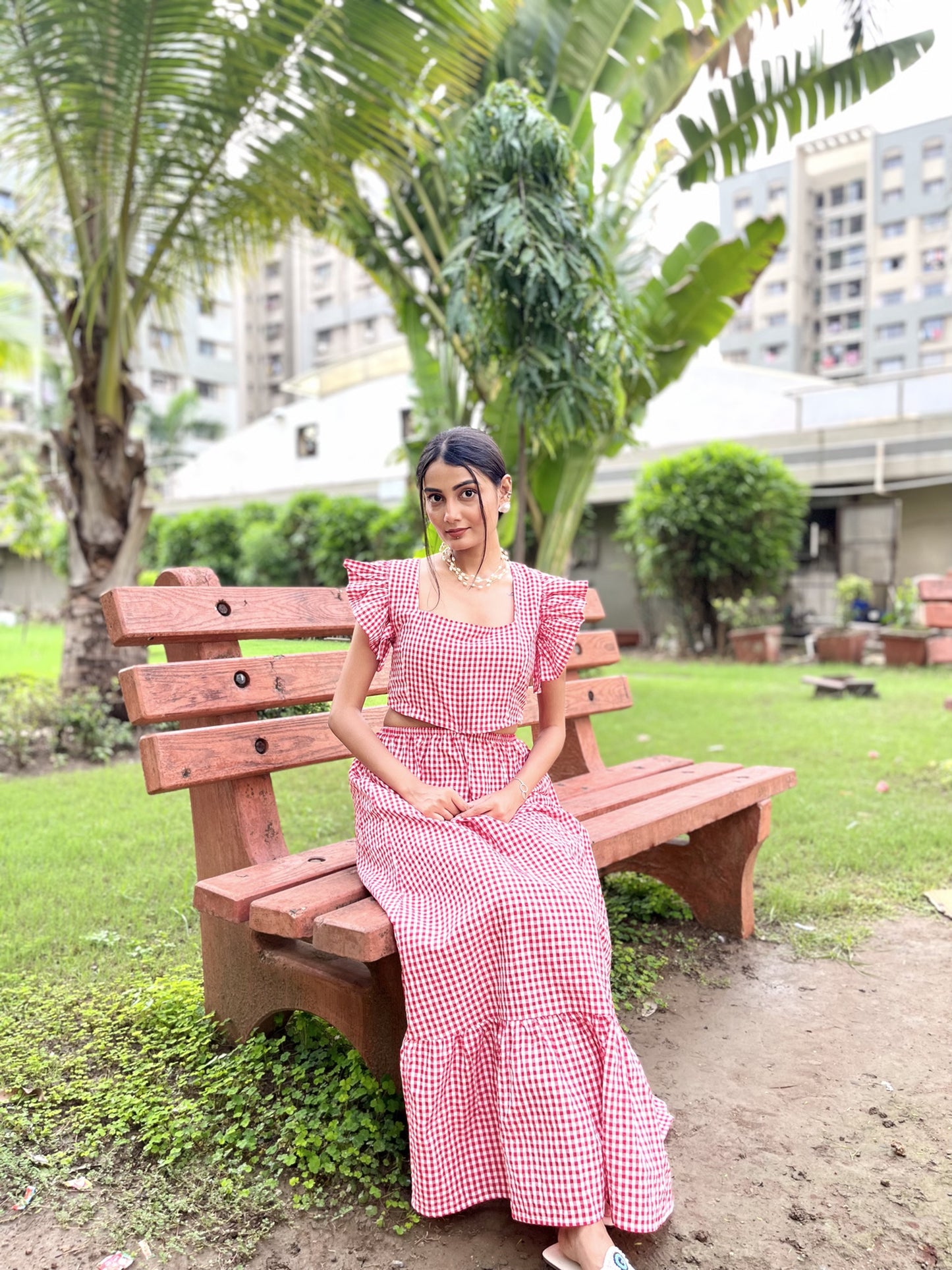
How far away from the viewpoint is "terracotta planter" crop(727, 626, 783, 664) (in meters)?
11.8

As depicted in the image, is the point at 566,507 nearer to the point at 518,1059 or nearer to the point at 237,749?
the point at 237,749

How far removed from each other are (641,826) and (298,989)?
0.97 meters

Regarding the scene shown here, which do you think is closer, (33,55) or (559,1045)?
(559,1045)

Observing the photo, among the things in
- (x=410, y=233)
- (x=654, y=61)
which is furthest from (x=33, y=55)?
(x=654, y=61)

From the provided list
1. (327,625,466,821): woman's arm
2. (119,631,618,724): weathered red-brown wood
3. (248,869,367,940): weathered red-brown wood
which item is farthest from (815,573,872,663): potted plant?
(248,869,367,940): weathered red-brown wood

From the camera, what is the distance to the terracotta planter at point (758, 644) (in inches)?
463

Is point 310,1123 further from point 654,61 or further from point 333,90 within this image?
point 654,61

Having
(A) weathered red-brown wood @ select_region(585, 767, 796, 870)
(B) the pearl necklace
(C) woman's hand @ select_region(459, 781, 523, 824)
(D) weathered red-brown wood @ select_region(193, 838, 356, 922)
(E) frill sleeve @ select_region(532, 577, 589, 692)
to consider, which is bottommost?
(A) weathered red-brown wood @ select_region(585, 767, 796, 870)

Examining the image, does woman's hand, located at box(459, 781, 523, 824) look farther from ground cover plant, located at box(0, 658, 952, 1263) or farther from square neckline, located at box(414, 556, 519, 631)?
ground cover plant, located at box(0, 658, 952, 1263)

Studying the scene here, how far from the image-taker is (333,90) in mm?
5320

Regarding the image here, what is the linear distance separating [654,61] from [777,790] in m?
6.56

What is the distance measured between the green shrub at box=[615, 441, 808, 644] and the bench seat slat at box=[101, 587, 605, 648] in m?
9.91

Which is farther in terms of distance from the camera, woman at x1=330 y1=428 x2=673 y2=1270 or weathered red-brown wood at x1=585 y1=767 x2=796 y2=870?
weathered red-brown wood at x1=585 y1=767 x2=796 y2=870

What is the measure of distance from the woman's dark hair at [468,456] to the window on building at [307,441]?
2074 centimetres
